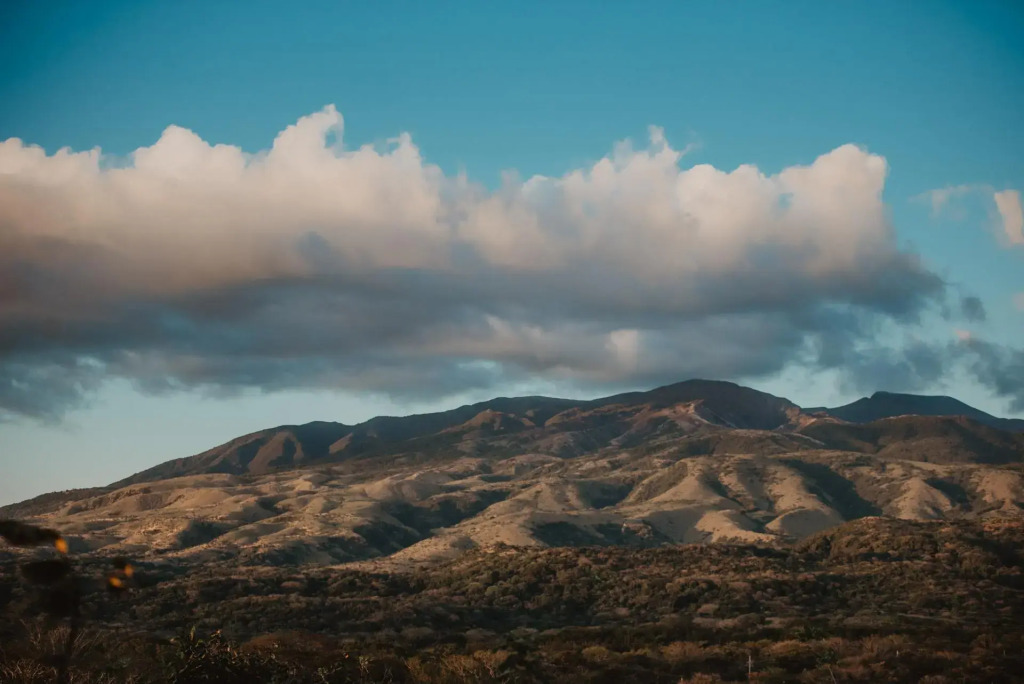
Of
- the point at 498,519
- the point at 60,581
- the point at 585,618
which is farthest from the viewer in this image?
the point at 498,519

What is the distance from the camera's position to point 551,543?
140m

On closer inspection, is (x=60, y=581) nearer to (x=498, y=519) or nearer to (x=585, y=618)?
(x=585, y=618)

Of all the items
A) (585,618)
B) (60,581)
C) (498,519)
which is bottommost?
(585,618)

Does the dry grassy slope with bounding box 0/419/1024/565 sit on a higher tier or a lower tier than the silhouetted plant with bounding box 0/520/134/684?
lower

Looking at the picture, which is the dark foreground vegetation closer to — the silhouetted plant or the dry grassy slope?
the silhouetted plant

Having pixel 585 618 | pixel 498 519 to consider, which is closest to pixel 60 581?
pixel 585 618

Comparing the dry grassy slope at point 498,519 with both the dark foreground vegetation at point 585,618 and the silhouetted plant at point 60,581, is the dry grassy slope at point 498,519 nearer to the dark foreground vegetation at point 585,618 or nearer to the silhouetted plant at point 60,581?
the dark foreground vegetation at point 585,618

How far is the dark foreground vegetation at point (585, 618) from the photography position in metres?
28.2

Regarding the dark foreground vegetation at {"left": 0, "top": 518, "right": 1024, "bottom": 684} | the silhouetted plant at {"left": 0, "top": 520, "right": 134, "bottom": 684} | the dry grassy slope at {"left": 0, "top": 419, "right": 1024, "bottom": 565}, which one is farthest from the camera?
the dry grassy slope at {"left": 0, "top": 419, "right": 1024, "bottom": 565}

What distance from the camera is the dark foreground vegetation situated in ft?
92.4

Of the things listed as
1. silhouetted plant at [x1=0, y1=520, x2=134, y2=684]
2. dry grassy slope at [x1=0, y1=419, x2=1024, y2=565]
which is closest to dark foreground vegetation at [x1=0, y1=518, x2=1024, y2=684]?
silhouetted plant at [x1=0, y1=520, x2=134, y2=684]

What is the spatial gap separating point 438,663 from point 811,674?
43.8 ft

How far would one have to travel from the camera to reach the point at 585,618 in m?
64.4

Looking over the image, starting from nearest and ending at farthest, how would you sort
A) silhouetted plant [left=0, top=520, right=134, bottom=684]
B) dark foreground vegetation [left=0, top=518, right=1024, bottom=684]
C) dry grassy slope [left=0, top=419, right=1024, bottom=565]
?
silhouetted plant [left=0, top=520, right=134, bottom=684] → dark foreground vegetation [left=0, top=518, right=1024, bottom=684] → dry grassy slope [left=0, top=419, right=1024, bottom=565]
